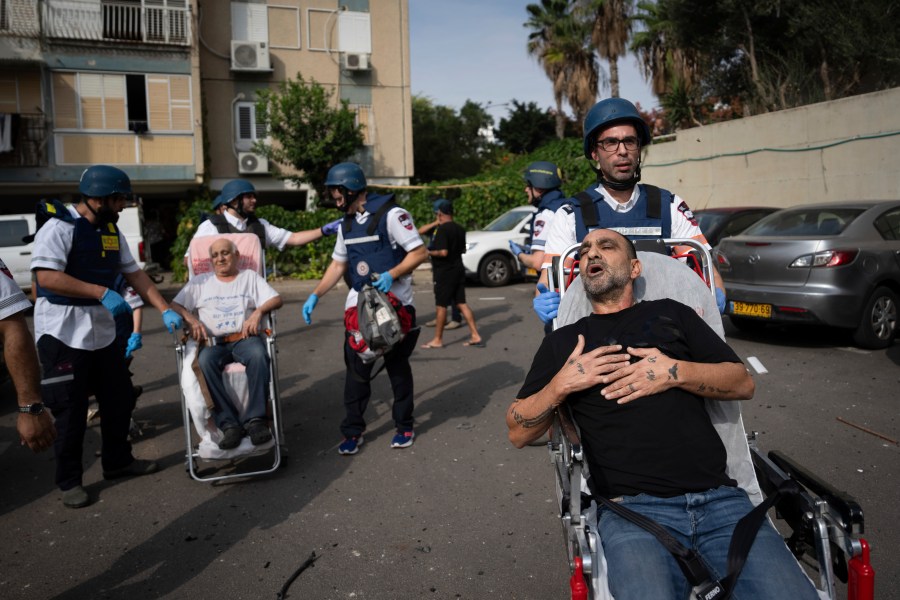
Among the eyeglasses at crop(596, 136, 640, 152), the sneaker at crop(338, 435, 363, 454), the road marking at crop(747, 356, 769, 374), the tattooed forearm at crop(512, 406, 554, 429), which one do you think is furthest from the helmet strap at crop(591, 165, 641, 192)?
the road marking at crop(747, 356, 769, 374)

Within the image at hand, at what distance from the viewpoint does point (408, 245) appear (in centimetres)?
565

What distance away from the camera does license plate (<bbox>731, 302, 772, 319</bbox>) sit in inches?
329

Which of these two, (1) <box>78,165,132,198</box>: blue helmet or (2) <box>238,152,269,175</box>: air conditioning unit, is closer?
(1) <box>78,165,132,198</box>: blue helmet

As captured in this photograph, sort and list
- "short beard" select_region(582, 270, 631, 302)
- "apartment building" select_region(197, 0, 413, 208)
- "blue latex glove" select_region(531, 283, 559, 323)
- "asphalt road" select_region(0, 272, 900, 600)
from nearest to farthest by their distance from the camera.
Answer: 1. "short beard" select_region(582, 270, 631, 302)
2. "blue latex glove" select_region(531, 283, 559, 323)
3. "asphalt road" select_region(0, 272, 900, 600)
4. "apartment building" select_region(197, 0, 413, 208)

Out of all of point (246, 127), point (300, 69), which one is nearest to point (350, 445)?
point (246, 127)

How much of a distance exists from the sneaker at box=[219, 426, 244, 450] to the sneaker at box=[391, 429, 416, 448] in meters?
1.19

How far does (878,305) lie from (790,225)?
1.39m

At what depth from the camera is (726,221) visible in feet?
37.0

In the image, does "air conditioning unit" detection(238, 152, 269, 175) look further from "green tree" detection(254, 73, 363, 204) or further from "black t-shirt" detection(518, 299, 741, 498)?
"black t-shirt" detection(518, 299, 741, 498)

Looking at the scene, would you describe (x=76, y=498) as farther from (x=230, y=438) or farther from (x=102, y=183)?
(x=102, y=183)

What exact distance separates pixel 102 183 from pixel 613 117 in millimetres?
3346

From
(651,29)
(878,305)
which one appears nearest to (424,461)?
(878,305)

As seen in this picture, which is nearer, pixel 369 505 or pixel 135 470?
pixel 369 505

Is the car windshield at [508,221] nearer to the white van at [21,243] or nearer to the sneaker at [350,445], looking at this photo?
the white van at [21,243]
